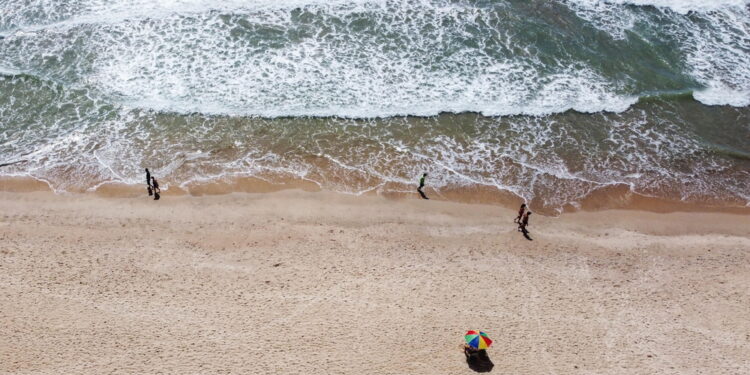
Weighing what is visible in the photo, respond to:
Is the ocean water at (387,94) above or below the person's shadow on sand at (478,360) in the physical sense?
above

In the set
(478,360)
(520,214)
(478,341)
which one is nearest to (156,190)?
(478,341)

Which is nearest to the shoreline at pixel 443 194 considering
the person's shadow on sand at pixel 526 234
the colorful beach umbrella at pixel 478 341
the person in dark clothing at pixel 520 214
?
the person in dark clothing at pixel 520 214

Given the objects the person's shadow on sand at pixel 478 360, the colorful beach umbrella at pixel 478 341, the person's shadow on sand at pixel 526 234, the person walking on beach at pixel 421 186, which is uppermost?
the person walking on beach at pixel 421 186

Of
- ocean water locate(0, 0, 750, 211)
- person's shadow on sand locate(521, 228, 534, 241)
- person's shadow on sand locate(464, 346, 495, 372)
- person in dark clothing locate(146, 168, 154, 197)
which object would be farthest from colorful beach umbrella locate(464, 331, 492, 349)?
person in dark clothing locate(146, 168, 154, 197)

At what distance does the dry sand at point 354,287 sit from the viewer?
17172mm

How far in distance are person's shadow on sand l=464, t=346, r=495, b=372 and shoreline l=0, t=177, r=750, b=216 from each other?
7.56 meters

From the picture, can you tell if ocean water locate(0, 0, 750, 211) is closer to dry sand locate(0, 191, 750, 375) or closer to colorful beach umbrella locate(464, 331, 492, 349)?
dry sand locate(0, 191, 750, 375)

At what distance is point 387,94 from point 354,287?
1228 cm

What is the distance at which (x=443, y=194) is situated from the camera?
23531mm

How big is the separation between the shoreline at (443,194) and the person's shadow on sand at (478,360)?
24.8 ft

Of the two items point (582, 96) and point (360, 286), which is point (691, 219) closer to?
point (582, 96)

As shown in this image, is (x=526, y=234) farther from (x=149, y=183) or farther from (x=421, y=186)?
(x=149, y=183)

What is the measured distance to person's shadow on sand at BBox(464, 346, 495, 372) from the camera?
665 inches

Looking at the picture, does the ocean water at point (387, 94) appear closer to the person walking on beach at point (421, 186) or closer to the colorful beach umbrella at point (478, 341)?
the person walking on beach at point (421, 186)
